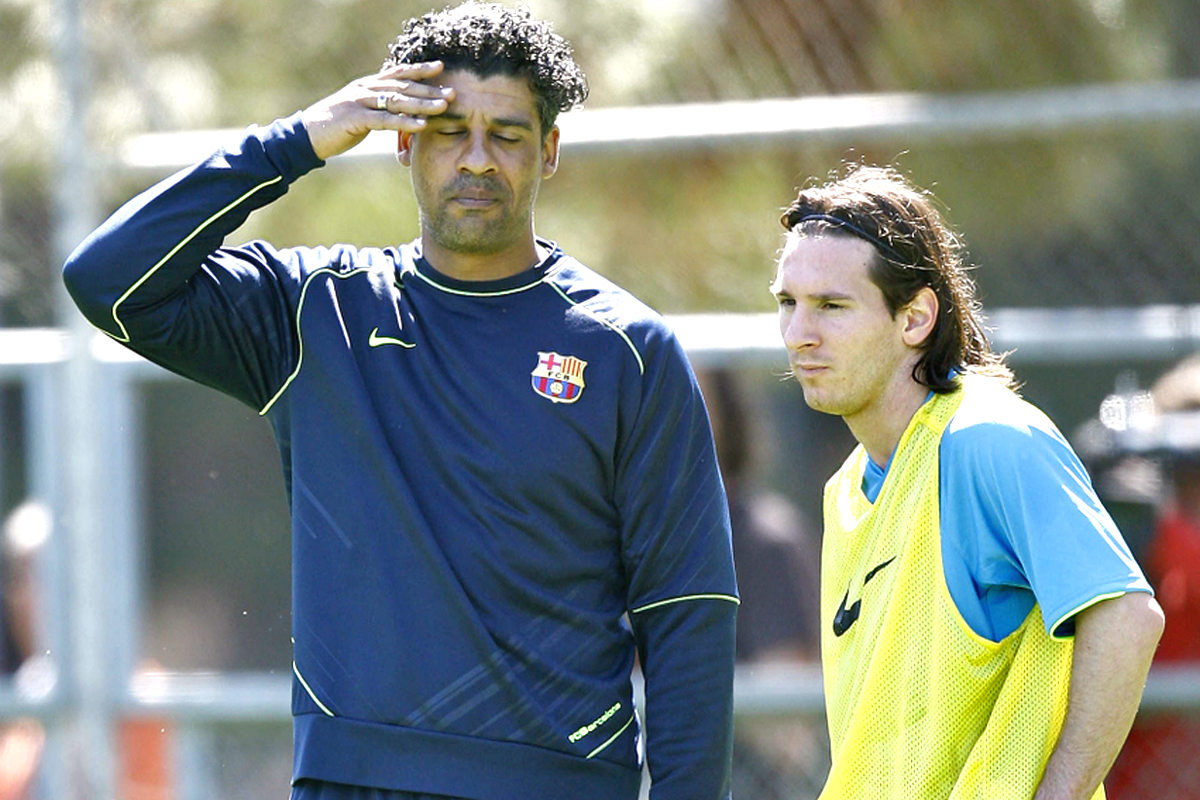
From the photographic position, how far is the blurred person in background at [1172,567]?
448cm

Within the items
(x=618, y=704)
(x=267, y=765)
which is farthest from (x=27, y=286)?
(x=618, y=704)

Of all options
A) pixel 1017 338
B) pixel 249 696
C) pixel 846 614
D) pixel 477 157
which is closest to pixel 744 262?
pixel 1017 338

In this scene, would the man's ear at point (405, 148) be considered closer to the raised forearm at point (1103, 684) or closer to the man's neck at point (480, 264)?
the man's neck at point (480, 264)

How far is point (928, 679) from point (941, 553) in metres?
0.21

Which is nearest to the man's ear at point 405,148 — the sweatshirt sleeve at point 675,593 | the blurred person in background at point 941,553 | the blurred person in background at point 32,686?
the sweatshirt sleeve at point 675,593

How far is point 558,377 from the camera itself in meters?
2.80

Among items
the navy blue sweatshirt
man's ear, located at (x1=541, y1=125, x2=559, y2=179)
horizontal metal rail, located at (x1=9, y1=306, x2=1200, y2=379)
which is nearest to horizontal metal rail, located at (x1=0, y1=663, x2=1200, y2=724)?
horizontal metal rail, located at (x1=9, y1=306, x2=1200, y2=379)

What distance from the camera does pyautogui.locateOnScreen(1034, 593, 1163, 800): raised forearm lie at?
2352 mm

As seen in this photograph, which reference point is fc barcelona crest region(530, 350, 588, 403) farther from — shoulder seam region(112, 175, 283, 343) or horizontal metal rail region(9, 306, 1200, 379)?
horizontal metal rail region(9, 306, 1200, 379)

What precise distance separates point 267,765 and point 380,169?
1.97 m

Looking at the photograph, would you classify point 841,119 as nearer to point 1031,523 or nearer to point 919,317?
point 919,317

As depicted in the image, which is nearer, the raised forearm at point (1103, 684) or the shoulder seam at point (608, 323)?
the raised forearm at point (1103, 684)

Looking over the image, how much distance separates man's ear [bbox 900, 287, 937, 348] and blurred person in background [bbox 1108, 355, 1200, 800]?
A: 1.99 metres

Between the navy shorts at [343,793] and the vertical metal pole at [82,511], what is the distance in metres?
2.31
